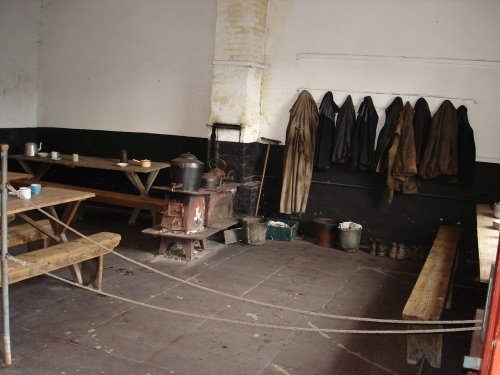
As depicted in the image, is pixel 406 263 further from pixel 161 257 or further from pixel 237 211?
pixel 161 257

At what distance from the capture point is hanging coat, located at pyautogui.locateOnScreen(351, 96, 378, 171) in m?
7.30

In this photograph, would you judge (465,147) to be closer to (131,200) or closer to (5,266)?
(131,200)

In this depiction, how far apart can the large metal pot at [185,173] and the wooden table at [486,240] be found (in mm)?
3208

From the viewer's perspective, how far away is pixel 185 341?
14.1 feet

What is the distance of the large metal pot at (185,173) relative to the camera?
251 inches

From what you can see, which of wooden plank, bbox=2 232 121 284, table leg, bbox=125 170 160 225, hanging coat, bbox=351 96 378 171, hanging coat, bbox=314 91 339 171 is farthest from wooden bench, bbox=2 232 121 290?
hanging coat, bbox=351 96 378 171

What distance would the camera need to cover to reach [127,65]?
8.82 metres

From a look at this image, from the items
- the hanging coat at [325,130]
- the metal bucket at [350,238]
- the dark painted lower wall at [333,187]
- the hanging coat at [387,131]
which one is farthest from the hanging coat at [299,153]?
the hanging coat at [387,131]

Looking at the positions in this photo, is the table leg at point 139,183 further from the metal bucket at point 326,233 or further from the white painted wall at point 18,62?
the white painted wall at point 18,62

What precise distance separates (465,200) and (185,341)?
14.6 ft

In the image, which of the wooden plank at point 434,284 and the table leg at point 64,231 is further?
the table leg at point 64,231

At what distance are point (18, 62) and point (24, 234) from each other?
4.98 meters

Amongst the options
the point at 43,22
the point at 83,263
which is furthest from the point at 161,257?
the point at 43,22

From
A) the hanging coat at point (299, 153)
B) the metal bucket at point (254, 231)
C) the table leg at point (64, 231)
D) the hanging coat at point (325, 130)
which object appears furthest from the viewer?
the hanging coat at point (299, 153)
